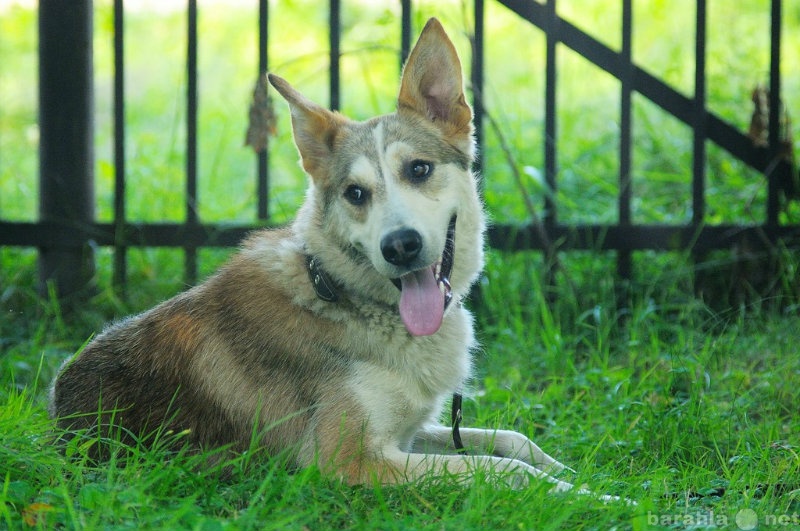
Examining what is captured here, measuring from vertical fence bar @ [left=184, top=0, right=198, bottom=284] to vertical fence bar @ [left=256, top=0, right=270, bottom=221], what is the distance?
0.37m

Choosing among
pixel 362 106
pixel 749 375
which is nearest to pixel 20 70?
pixel 362 106

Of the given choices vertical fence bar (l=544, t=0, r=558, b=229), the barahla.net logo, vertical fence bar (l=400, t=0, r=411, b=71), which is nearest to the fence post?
vertical fence bar (l=400, t=0, r=411, b=71)

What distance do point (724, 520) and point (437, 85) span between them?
5.73 feet

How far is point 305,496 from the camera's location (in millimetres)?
2557

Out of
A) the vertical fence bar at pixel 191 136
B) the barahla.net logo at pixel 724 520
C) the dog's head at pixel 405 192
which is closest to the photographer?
the barahla.net logo at pixel 724 520

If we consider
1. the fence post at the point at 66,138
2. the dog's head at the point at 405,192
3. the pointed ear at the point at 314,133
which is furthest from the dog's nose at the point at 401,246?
the fence post at the point at 66,138

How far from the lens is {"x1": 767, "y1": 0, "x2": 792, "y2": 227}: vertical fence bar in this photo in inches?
193

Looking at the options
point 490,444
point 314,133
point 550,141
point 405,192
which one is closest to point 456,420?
point 490,444

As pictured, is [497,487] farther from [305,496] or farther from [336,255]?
[336,255]

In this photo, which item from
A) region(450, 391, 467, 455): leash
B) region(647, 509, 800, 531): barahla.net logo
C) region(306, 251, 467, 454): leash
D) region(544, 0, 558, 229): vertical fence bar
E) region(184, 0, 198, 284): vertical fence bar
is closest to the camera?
region(647, 509, 800, 531): barahla.net logo

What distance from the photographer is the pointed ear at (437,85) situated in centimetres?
307

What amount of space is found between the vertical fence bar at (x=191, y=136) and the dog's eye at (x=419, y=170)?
2363 millimetres

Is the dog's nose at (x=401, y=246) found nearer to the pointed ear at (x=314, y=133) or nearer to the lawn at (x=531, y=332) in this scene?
the pointed ear at (x=314, y=133)

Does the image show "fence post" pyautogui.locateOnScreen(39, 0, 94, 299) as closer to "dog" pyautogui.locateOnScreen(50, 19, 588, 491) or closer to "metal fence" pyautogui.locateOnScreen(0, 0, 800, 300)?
"metal fence" pyautogui.locateOnScreen(0, 0, 800, 300)
